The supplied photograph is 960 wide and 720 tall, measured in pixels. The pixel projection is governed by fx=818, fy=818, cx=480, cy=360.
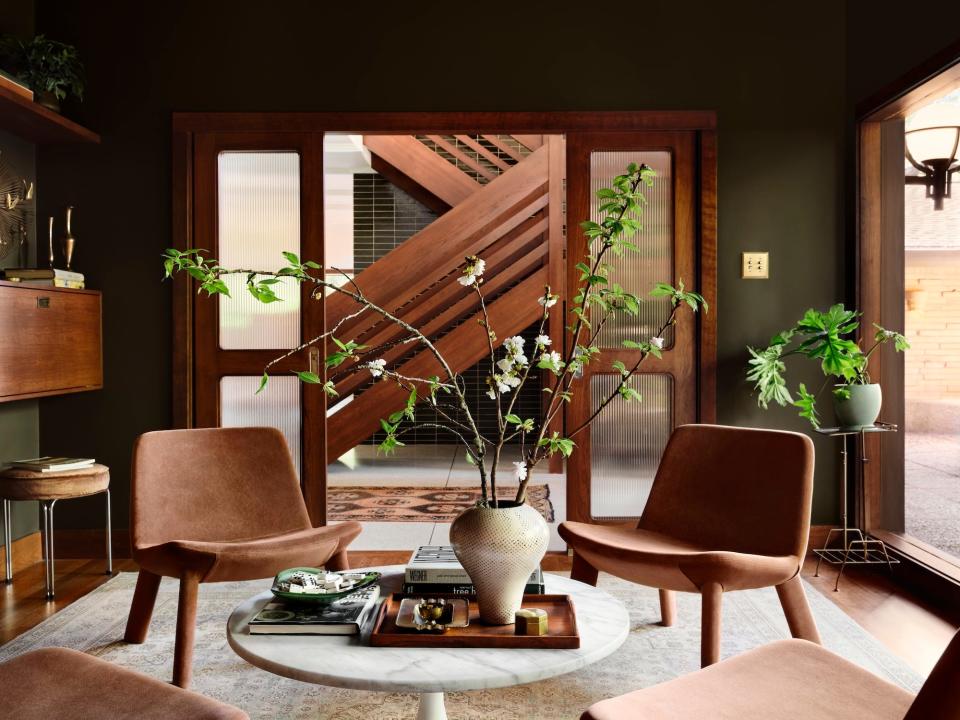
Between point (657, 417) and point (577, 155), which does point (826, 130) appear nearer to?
point (577, 155)

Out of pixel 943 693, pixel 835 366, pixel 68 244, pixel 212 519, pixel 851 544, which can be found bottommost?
pixel 851 544

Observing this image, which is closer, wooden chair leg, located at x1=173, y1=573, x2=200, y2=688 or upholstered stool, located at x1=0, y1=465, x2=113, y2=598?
wooden chair leg, located at x1=173, y1=573, x2=200, y2=688

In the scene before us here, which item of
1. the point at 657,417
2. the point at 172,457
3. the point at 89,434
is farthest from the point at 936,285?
the point at 89,434

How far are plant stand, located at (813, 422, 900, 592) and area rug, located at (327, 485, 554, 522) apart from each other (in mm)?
1584

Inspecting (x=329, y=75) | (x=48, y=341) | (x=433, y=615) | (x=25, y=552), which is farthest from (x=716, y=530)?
(x=25, y=552)

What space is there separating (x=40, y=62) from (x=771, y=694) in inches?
153

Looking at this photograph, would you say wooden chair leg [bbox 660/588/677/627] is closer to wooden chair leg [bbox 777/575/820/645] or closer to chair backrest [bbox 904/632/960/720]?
wooden chair leg [bbox 777/575/820/645]

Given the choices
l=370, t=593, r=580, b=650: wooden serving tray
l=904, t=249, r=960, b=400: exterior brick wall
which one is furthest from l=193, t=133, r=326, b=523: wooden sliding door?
l=904, t=249, r=960, b=400: exterior brick wall

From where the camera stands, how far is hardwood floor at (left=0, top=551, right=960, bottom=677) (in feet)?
9.65

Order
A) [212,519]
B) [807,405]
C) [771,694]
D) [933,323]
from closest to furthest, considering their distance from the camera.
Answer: [771,694] → [212,519] → [807,405] → [933,323]

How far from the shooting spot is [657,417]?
4180 millimetres

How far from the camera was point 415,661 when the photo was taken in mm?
1628

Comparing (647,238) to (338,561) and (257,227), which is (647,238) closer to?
(257,227)

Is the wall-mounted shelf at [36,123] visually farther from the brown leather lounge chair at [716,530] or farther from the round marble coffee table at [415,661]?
the brown leather lounge chair at [716,530]
